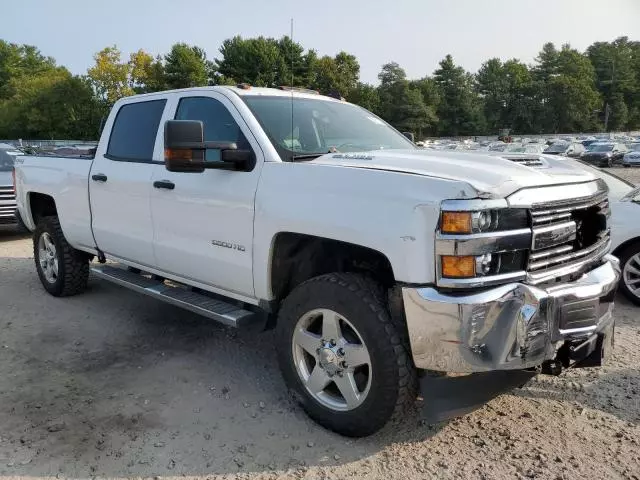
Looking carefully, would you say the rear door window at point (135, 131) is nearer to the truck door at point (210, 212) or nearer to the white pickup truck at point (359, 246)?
→ the white pickup truck at point (359, 246)

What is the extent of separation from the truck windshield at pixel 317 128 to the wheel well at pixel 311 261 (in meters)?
0.57

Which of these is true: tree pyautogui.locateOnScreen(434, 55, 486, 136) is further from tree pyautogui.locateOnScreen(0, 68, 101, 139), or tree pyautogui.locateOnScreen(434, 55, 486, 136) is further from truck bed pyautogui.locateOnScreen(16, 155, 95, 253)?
truck bed pyautogui.locateOnScreen(16, 155, 95, 253)

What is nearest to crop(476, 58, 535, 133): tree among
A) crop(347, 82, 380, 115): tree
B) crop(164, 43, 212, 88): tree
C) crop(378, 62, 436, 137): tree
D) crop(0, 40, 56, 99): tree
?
crop(378, 62, 436, 137): tree

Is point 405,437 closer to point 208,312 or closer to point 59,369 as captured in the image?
point 208,312

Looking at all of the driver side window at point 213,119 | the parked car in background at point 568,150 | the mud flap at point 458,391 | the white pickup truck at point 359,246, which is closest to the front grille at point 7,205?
the white pickup truck at point 359,246

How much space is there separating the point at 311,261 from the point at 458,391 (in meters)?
1.19

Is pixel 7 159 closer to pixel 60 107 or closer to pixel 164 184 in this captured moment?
pixel 164 184

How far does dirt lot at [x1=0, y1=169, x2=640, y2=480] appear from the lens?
291 cm

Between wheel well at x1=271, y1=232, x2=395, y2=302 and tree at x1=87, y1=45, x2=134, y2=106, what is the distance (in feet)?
197

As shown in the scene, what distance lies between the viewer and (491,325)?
259 cm

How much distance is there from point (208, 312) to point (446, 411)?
67.7 inches

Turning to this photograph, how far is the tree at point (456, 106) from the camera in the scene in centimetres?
11006

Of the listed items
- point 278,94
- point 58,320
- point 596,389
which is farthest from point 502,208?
point 58,320

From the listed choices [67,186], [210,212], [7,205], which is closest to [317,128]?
[210,212]
